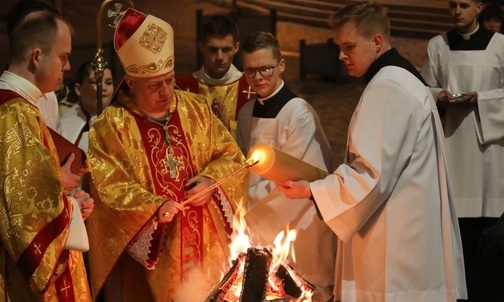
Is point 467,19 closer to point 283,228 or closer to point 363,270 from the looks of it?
point 283,228

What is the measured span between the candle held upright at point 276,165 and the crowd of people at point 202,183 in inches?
2.4

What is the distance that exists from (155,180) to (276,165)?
813 mm

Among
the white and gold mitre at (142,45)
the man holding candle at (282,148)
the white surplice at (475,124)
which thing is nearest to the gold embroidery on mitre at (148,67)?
the white and gold mitre at (142,45)

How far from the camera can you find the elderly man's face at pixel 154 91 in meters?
4.45

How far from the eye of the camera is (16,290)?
3.66m

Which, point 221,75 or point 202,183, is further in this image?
point 221,75

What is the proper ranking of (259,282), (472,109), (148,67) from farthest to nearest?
(472,109) → (148,67) → (259,282)

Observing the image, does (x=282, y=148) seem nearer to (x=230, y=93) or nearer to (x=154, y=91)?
(x=154, y=91)

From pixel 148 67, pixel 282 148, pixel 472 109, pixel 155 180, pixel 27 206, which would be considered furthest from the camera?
pixel 472 109

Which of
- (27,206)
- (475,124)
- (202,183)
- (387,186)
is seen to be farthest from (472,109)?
(27,206)

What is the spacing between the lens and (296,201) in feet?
16.4

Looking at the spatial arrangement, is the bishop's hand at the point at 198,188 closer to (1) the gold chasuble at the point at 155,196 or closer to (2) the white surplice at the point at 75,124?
(1) the gold chasuble at the point at 155,196

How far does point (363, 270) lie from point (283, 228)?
88 cm

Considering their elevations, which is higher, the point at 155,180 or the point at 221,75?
the point at 221,75
